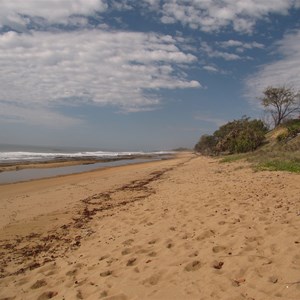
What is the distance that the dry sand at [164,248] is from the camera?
4.20m

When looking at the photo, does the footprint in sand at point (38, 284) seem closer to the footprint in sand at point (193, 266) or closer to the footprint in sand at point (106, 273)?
the footprint in sand at point (106, 273)

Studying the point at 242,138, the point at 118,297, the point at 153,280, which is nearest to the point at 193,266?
the point at 153,280

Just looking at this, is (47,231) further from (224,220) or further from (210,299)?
(210,299)

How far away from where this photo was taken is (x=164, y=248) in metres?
5.62

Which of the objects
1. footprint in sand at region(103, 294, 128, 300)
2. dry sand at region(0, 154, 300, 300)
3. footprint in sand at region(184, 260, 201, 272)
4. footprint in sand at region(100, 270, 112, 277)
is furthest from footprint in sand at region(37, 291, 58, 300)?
footprint in sand at region(184, 260, 201, 272)

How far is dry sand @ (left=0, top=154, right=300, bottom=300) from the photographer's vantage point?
4195 mm

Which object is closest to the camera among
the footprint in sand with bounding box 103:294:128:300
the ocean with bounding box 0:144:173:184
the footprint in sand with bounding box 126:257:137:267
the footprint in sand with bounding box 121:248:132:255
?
the footprint in sand with bounding box 103:294:128:300

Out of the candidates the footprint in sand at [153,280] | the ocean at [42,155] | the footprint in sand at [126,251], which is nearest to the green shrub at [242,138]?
the ocean at [42,155]

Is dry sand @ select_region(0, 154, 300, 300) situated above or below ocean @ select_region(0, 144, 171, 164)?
below

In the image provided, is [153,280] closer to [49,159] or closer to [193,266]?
[193,266]

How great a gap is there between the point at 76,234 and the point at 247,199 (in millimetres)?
4174

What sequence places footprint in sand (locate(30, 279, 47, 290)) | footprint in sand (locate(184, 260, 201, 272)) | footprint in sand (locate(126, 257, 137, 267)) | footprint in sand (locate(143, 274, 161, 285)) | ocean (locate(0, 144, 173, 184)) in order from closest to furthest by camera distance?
footprint in sand (locate(143, 274, 161, 285)), footprint in sand (locate(184, 260, 201, 272)), footprint in sand (locate(30, 279, 47, 290)), footprint in sand (locate(126, 257, 137, 267)), ocean (locate(0, 144, 173, 184))

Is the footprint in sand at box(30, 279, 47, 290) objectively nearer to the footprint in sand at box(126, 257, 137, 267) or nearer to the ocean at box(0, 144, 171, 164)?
the footprint in sand at box(126, 257, 137, 267)

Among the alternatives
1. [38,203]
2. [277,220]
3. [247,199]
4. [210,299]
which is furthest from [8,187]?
[210,299]
